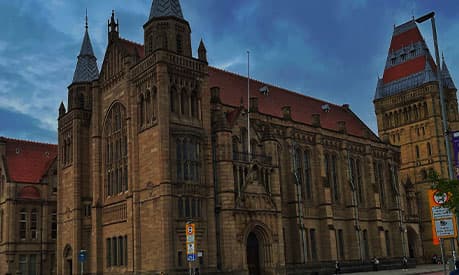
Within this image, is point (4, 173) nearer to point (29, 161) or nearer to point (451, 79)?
point (29, 161)

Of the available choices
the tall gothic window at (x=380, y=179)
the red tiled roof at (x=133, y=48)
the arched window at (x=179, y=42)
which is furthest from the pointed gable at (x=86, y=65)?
the tall gothic window at (x=380, y=179)

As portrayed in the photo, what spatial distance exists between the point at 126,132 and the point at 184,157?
7.50 metres

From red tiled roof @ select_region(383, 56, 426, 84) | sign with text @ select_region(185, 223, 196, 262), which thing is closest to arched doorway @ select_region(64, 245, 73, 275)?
sign with text @ select_region(185, 223, 196, 262)

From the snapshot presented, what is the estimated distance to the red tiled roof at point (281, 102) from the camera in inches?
2395

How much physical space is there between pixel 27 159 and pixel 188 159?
3334cm

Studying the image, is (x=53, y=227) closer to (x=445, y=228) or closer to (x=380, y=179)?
(x=380, y=179)

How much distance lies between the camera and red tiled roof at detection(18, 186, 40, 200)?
6731 cm

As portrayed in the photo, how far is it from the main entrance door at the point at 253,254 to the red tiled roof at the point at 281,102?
1501cm

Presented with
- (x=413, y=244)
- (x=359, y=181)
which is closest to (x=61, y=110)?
(x=359, y=181)

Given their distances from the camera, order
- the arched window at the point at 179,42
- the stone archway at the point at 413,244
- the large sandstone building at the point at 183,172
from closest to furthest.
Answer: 1. the large sandstone building at the point at 183,172
2. the arched window at the point at 179,42
3. the stone archway at the point at 413,244

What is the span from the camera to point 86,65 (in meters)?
61.6

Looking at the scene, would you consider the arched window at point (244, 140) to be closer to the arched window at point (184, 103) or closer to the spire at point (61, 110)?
the arched window at point (184, 103)

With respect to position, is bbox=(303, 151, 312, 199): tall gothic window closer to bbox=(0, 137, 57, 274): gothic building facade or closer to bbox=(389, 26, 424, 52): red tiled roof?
bbox=(0, 137, 57, 274): gothic building facade

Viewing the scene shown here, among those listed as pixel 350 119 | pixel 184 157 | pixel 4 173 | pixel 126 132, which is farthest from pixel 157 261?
pixel 350 119
